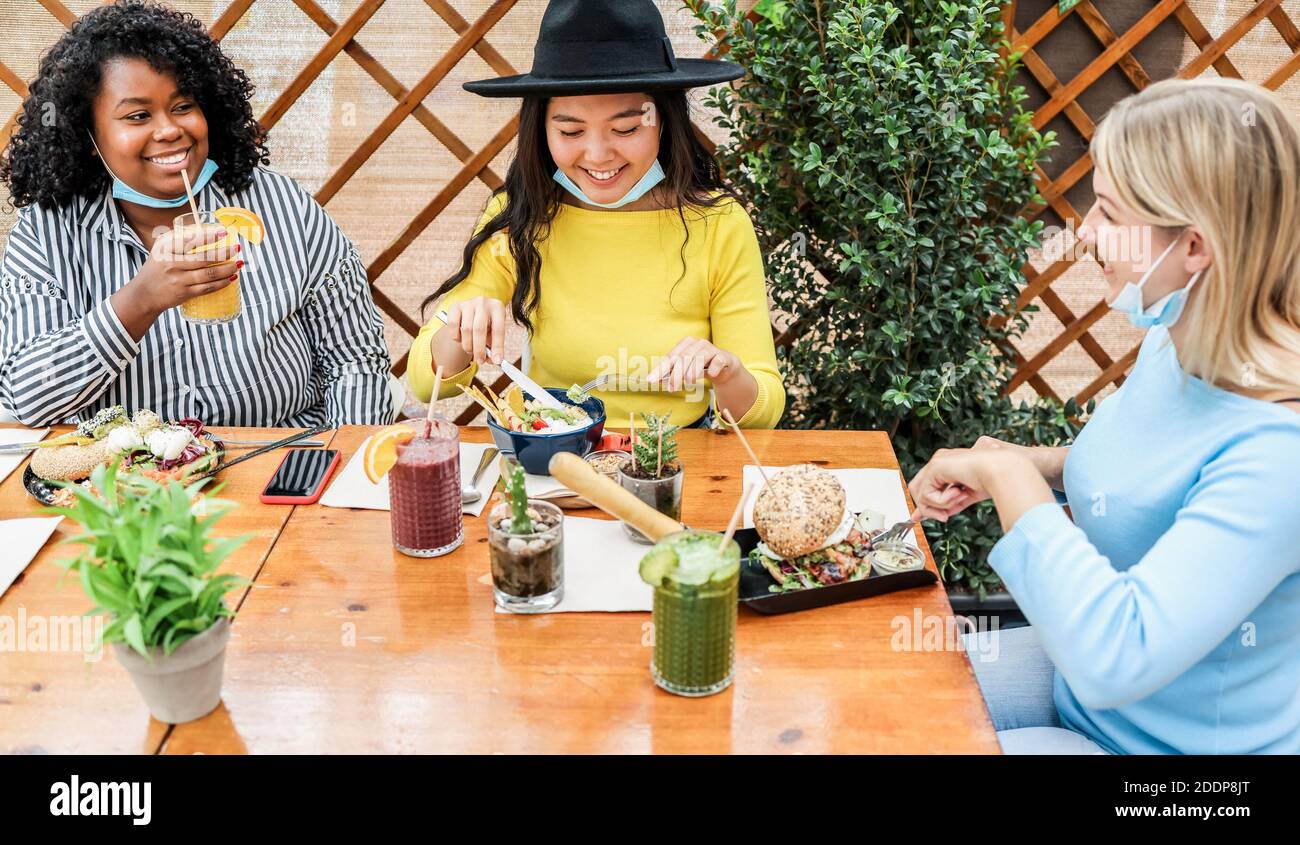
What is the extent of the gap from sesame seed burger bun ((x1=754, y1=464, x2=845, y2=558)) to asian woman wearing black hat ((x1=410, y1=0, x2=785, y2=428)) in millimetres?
470

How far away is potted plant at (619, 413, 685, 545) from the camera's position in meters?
1.07

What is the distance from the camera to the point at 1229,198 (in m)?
0.85

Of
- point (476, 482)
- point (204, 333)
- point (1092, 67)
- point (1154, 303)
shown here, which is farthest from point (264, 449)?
point (1092, 67)

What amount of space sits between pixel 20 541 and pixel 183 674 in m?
0.41

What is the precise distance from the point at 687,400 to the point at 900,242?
588 mm

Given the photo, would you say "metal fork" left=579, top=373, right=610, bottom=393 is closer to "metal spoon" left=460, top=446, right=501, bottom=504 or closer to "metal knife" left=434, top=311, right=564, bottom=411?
"metal knife" left=434, top=311, right=564, bottom=411

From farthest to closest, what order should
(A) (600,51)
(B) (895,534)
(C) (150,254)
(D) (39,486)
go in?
(C) (150,254)
(A) (600,51)
(D) (39,486)
(B) (895,534)

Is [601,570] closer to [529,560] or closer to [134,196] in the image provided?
[529,560]

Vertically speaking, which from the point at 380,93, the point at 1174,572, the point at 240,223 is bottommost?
the point at 1174,572

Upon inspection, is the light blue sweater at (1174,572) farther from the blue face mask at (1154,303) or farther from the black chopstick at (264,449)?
the black chopstick at (264,449)

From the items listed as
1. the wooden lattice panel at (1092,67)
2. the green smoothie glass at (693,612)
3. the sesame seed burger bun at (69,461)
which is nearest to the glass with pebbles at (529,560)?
the green smoothie glass at (693,612)

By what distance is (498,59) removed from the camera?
204 cm
